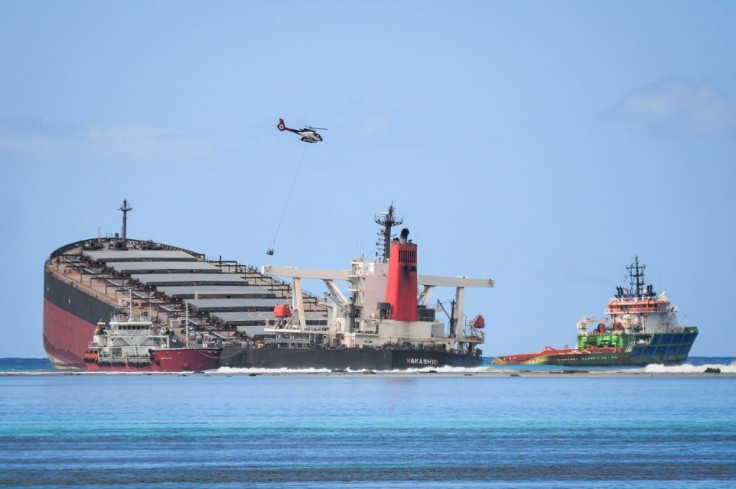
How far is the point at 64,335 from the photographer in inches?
6757

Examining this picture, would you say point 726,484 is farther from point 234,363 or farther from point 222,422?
point 234,363

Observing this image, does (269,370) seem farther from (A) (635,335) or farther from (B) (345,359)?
(A) (635,335)

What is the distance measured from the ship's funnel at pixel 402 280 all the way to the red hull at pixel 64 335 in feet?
131

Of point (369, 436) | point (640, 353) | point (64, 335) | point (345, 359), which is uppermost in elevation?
point (64, 335)

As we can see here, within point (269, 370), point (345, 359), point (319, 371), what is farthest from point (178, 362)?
point (345, 359)

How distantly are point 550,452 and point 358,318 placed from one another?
2832 inches

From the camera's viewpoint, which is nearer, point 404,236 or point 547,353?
point 404,236

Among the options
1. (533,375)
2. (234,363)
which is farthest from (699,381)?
(234,363)

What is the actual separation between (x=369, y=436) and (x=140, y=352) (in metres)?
73.9

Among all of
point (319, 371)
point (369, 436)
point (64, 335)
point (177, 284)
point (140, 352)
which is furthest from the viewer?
point (177, 284)

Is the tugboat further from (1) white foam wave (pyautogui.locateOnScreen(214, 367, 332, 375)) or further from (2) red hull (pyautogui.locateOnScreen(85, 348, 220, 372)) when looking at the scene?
(1) white foam wave (pyautogui.locateOnScreen(214, 367, 332, 375))

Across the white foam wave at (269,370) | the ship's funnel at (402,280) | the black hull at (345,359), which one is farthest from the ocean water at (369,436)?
the white foam wave at (269,370)

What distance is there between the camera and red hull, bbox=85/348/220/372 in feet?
464

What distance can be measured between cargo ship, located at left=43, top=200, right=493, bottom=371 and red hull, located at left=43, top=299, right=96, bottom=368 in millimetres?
107
